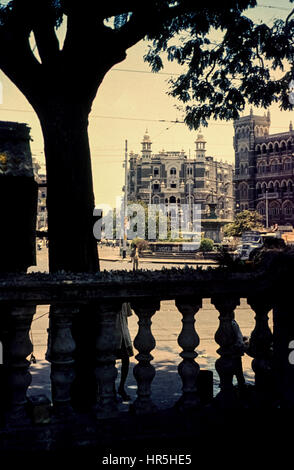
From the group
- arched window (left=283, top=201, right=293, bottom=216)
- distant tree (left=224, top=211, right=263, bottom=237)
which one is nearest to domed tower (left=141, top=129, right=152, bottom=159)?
arched window (left=283, top=201, right=293, bottom=216)

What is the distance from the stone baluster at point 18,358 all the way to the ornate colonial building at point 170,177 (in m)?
106

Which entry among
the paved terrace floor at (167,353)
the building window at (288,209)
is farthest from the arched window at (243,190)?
the paved terrace floor at (167,353)

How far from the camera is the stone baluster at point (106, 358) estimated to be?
301 cm

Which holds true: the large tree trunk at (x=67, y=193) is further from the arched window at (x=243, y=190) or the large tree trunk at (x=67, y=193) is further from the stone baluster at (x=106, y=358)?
the arched window at (x=243, y=190)

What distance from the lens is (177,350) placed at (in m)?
8.88

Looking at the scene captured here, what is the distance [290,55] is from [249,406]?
262 inches

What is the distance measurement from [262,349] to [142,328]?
36.1 inches

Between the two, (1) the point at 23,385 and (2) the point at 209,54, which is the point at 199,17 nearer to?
(2) the point at 209,54

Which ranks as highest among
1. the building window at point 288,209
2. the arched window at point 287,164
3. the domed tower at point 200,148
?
the domed tower at point 200,148

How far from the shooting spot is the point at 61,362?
2.95 m

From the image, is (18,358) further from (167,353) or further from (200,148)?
(200,148)

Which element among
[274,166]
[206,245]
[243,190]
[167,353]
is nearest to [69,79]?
[167,353]

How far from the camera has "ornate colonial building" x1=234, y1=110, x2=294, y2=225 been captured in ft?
280
